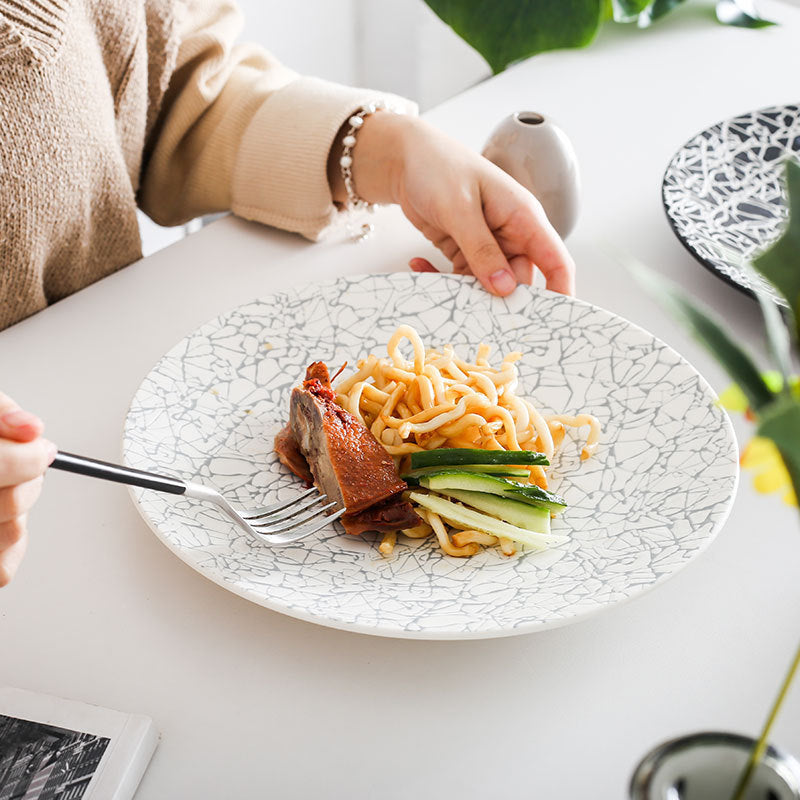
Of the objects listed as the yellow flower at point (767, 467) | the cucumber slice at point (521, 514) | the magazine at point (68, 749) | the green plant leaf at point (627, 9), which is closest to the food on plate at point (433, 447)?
the cucumber slice at point (521, 514)

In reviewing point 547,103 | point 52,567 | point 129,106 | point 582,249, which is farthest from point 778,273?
point 547,103

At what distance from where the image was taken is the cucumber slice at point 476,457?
2.95 ft

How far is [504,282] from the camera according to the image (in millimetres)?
1115

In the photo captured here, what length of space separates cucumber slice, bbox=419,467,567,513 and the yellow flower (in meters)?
0.45

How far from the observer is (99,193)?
124 centimetres

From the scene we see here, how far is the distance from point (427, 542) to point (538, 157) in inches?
22.6

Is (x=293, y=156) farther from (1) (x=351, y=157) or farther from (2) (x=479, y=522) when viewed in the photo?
(2) (x=479, y=522)

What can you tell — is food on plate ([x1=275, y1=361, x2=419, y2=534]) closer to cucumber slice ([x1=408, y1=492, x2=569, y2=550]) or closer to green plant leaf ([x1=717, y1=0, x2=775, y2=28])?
cucumber slice ([x1=408, y1=492, x2=569, y2=550])

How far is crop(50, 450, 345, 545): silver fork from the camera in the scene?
0.75 metres

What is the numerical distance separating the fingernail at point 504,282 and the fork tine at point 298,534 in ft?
1.23

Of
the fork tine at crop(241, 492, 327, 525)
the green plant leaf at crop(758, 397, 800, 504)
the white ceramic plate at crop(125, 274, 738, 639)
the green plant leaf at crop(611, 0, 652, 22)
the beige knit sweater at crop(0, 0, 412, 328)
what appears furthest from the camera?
the green plant leaf at crop(611, 0, 652, 22)

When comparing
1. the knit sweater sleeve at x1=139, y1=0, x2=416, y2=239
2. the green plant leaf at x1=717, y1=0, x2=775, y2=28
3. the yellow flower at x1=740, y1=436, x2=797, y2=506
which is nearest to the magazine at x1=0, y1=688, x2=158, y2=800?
the yellow flower at x1=740, y1=436, x2=797, y2=506

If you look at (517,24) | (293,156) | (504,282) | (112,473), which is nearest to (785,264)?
(112,473)

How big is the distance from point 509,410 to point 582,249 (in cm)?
41
